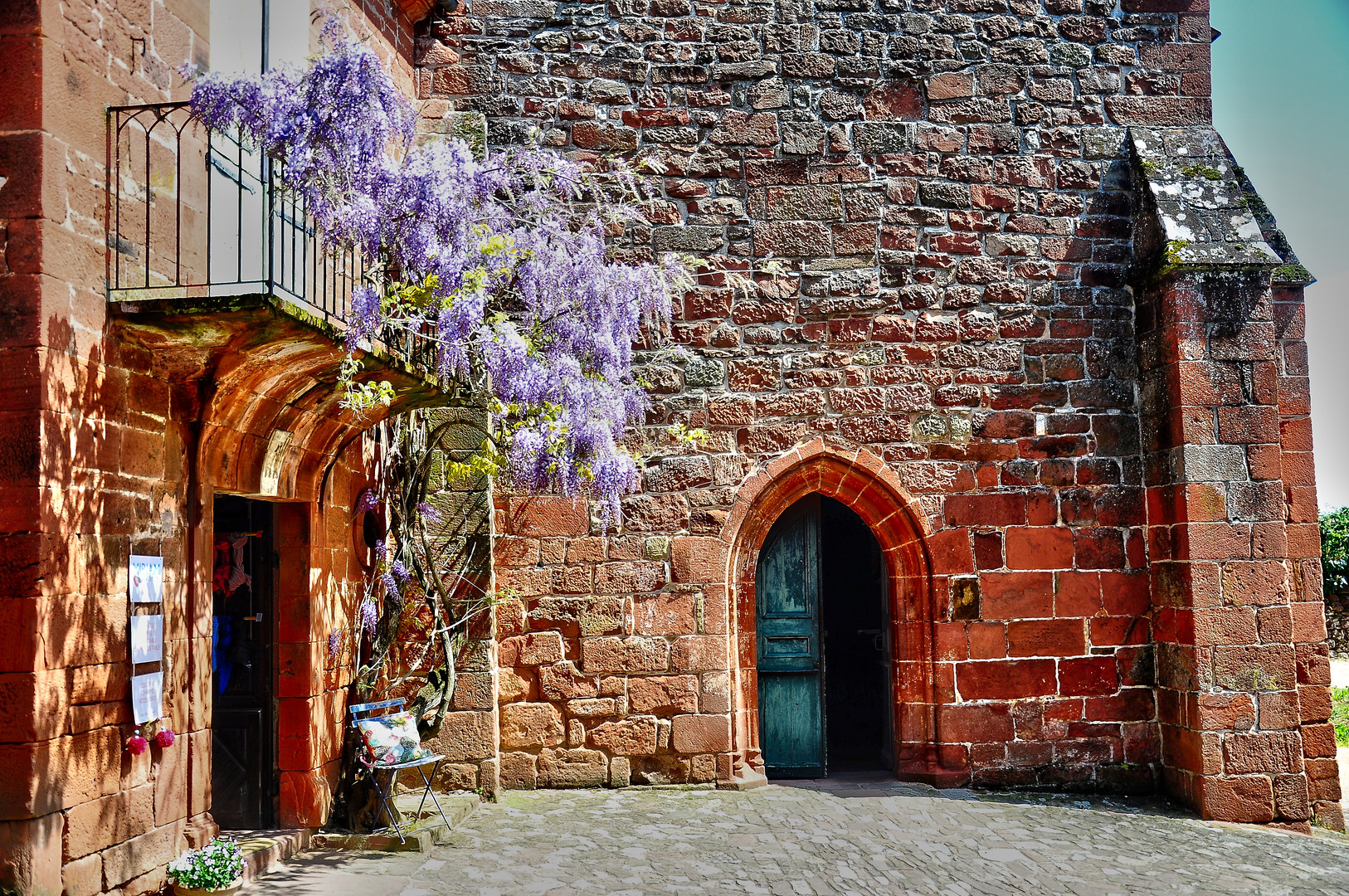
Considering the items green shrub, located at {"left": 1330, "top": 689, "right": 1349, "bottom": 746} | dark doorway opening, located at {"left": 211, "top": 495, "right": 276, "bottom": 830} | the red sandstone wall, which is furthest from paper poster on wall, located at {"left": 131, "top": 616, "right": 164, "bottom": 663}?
green shrub, located at {"left": 1330, "top": 689, "right": 1349, "bottom": 746}

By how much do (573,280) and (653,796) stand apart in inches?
129

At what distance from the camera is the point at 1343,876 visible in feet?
17.4

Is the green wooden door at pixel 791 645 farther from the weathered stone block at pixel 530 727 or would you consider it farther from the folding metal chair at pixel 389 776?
the folding metal chair at pixel 389 776

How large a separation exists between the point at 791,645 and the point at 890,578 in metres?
0.87

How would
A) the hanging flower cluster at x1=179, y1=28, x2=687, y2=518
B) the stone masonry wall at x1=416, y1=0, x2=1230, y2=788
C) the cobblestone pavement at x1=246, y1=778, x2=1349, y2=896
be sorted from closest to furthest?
the cobblestone pavement at x1=246, y1=778, x2=1349, y2=896, the hanging flower cluster at x1=179, y1=28, x2=687, y2=518, the stone masonry wall at x1=416, y1=0, x2=1230, y2=788

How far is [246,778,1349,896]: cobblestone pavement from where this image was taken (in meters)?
4.88

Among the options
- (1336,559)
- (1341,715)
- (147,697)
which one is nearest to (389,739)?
(147,697)

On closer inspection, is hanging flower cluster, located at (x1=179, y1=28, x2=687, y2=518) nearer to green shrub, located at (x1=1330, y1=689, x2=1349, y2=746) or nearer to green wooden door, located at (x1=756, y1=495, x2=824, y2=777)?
green wooden door, located at (x1=756, y1=495, x2=824, y2=777)

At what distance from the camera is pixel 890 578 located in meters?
7.29

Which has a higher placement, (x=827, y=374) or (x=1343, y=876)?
(x=827, y=374)

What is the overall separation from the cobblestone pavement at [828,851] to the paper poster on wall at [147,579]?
4.76ft

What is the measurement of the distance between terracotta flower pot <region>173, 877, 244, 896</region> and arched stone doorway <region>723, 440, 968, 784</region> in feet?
10.9

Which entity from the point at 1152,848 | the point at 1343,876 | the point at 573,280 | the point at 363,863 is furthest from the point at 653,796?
the point at 1343,876

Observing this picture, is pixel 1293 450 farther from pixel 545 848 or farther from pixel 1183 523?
pixel 545 848
